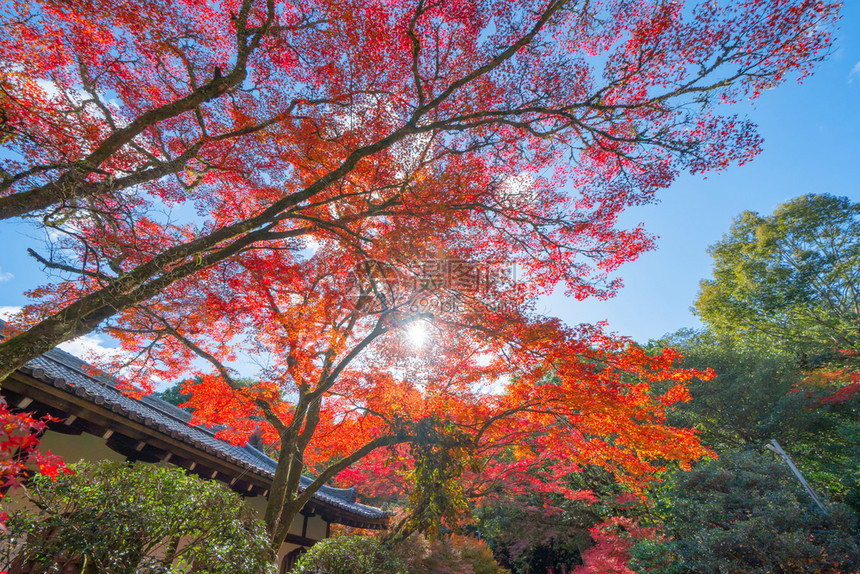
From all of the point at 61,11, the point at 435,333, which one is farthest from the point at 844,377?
the point at 61,11

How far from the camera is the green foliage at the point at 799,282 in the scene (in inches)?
562

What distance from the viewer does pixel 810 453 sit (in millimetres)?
12508

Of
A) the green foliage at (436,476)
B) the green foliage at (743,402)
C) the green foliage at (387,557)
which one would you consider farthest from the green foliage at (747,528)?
the green foliage at (743,402)

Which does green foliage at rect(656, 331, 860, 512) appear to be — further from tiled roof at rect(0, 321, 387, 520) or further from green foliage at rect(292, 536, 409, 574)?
tiled roof at rect(0, 321, 387, 520)

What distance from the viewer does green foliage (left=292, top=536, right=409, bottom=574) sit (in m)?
4.82

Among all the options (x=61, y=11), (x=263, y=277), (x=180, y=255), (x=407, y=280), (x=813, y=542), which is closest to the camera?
(x=180, y=255)

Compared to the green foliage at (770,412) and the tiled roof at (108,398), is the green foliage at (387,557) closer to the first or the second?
the tiled roof at (108,398)

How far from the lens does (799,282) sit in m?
15.0

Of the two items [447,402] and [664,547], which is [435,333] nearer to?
[447,402]

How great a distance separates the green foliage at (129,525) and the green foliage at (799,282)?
1962 centimetres

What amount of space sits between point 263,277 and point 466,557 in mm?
8273

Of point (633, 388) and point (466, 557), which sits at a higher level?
point (633, 388)

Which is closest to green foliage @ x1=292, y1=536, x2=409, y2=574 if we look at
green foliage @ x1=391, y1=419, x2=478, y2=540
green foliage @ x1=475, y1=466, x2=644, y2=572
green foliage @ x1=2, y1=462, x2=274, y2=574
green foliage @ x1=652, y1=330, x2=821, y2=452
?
green foliage @ x1=391, y1=419, x2=478, y2=540

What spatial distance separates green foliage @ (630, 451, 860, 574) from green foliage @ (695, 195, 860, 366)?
10.5m
